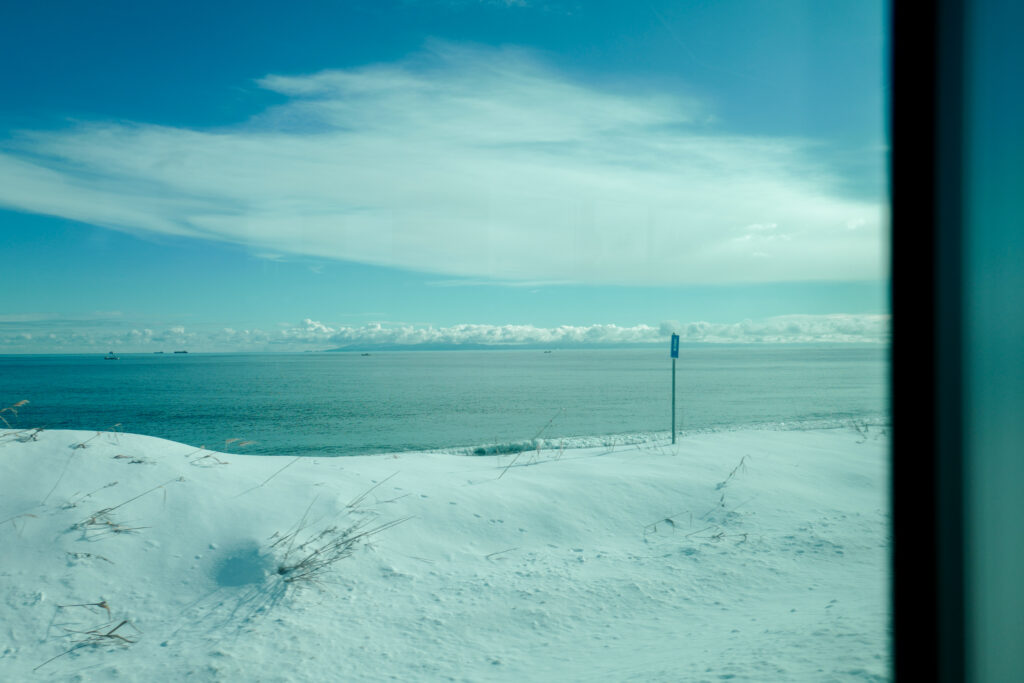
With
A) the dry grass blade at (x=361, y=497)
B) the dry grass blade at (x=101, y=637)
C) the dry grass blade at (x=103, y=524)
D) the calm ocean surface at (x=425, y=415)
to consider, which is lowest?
the calm ocean surface at (x=425, y=415)

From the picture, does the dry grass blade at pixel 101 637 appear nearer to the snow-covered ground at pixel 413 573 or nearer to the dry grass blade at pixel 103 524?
the snow-covered ground at pixel 413 573

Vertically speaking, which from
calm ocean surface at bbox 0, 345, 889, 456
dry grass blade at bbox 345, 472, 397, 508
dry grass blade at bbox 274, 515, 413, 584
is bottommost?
calm ocean surface at bbox 0, 345, 889, 456

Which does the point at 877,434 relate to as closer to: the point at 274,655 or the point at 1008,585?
the point at 1008,585

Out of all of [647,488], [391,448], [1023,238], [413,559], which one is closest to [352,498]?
[413,559]

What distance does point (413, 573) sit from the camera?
4.78 m

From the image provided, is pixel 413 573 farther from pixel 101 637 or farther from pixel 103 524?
→ pixel 103 524

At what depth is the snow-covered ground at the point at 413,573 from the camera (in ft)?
11.5

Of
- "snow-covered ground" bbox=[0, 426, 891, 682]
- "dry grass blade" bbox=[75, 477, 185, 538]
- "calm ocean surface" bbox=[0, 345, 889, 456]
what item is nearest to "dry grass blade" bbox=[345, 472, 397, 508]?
"snow-covered ground" bbox=[0, 426, 891, 682]

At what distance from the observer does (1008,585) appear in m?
2.14

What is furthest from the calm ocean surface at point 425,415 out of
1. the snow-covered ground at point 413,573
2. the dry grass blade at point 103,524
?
the dry grass blade at point 103,524

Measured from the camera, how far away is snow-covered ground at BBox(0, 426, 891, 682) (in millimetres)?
3518

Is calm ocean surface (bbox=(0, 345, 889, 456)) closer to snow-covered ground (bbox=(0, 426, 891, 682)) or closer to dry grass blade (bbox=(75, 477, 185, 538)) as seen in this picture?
snow-covered ground (bbox=(0, 426, 891, 682))

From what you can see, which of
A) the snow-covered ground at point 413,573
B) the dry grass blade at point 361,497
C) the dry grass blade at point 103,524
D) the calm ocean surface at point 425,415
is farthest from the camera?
the calm ocean surface at point 425,415

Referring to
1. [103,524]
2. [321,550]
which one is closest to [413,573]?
[321,550]
